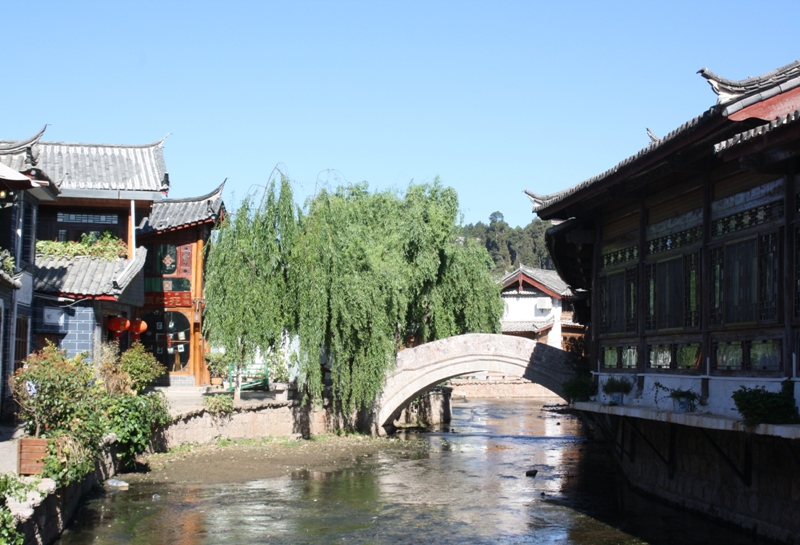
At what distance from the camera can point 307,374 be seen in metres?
20.4

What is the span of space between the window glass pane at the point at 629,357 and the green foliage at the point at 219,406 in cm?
889

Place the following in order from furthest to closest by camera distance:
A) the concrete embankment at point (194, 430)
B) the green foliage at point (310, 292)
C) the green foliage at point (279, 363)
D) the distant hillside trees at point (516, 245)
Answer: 1. the distant hillside trees at point (516, 245)
2. the green foliage at point (279, 363)
3. the green foliage at point (310, 292)
4. the concrete embankment at point (194, 430)

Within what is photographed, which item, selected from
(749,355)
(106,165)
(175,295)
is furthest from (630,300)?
(175,295)

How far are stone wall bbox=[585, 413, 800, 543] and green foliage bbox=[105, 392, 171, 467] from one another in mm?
7843

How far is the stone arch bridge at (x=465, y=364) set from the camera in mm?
20230

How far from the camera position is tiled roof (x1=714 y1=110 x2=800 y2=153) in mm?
8133

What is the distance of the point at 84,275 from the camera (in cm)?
2045

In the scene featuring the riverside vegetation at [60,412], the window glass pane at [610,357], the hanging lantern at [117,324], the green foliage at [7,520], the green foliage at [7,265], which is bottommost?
the green foliage at [7,520]

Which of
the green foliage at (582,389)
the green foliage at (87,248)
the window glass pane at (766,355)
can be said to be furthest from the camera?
the green foliage at (87,248)

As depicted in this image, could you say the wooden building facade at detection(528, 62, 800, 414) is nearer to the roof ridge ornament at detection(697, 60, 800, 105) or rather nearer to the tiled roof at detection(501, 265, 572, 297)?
the roof ridge ornament at detection(697, 60, 800, 105)

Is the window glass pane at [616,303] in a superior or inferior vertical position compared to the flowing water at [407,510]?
superior

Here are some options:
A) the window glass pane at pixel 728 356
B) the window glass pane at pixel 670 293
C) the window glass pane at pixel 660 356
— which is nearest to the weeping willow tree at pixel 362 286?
the window glass pane at pixel 660 356

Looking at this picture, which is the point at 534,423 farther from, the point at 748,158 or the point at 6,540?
the point at 6,540

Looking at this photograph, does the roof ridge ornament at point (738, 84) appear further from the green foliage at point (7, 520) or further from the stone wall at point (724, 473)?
the green foliage at point (7, 520)
